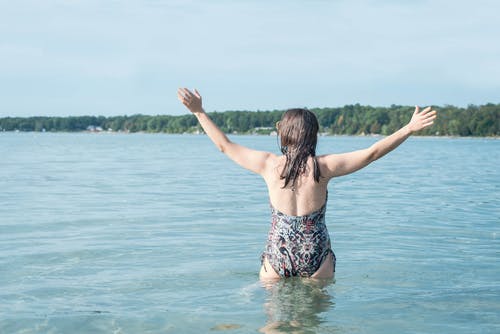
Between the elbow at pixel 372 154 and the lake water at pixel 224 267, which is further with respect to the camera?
the lake water at pixel 224 267

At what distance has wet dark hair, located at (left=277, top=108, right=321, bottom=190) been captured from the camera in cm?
661

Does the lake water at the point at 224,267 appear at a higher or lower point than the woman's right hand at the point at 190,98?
lower

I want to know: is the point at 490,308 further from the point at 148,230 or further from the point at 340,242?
the point at 148,230

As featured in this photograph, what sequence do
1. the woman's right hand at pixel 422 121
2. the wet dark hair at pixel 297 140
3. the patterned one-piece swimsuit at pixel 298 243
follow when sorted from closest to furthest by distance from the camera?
the woman's right hand at pixel 422 121
the wet dark hair at pixel 297 140
the patterned one-piece swimsuit at pixel 298 243

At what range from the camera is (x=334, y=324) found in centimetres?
707

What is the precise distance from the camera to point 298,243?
6.93 meters

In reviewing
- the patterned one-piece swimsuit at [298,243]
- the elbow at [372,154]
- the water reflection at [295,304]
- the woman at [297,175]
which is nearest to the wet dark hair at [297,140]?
the woman at [297,175]

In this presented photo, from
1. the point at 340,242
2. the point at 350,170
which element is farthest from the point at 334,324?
the point at 340,242

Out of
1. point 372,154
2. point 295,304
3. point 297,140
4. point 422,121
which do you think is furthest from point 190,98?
point 295,304

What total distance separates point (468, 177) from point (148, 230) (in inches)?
856

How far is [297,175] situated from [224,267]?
3.94m

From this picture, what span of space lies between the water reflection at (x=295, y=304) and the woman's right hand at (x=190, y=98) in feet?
6.33

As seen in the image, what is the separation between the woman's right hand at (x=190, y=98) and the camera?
21.2 ft

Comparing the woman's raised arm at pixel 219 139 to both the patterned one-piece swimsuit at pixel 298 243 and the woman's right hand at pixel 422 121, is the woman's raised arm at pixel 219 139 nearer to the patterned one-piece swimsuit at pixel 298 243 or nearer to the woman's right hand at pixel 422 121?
the patterned one-piece swimsuit at pixel 298 243
